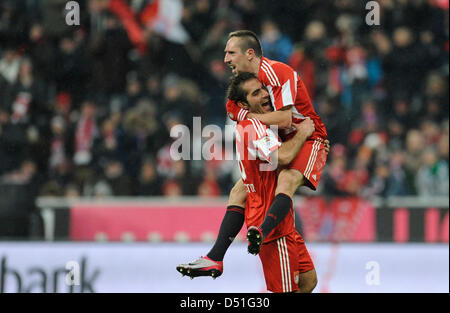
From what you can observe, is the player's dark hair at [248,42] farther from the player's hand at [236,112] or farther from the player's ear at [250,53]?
the player's hand at [236,112]

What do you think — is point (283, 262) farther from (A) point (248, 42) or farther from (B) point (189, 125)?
(B) point (189, 125)

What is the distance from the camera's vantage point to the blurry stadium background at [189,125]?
334 inches

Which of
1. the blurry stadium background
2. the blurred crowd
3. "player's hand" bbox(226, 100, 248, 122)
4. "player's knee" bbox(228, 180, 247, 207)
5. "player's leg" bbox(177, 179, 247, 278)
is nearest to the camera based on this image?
"player's leg" bbox(177, 179, 247, 278)

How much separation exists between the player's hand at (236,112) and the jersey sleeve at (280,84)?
0.22m

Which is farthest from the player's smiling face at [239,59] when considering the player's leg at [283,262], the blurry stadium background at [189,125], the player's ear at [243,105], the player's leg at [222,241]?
the blurry stadium background at [189,125]

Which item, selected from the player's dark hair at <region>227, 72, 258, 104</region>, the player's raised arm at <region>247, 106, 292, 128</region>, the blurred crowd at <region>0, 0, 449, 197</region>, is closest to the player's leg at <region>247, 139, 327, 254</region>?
the player's raised arm at <region>247, 106, 292, 128</region>

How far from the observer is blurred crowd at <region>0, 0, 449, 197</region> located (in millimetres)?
10398

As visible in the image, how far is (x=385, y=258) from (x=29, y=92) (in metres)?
5.61

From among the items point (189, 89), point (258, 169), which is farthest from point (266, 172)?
point (189, 89)

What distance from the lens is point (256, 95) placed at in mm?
5148

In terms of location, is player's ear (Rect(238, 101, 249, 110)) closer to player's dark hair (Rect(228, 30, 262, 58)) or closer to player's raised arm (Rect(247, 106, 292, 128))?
player's raised arm (Rect(247, 106, 292, 128))

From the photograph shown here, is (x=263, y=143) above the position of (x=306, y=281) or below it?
above

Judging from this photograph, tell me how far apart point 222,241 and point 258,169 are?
1.68ft

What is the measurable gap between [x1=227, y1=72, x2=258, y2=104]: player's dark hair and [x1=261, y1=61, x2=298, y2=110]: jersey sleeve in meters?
0.10
